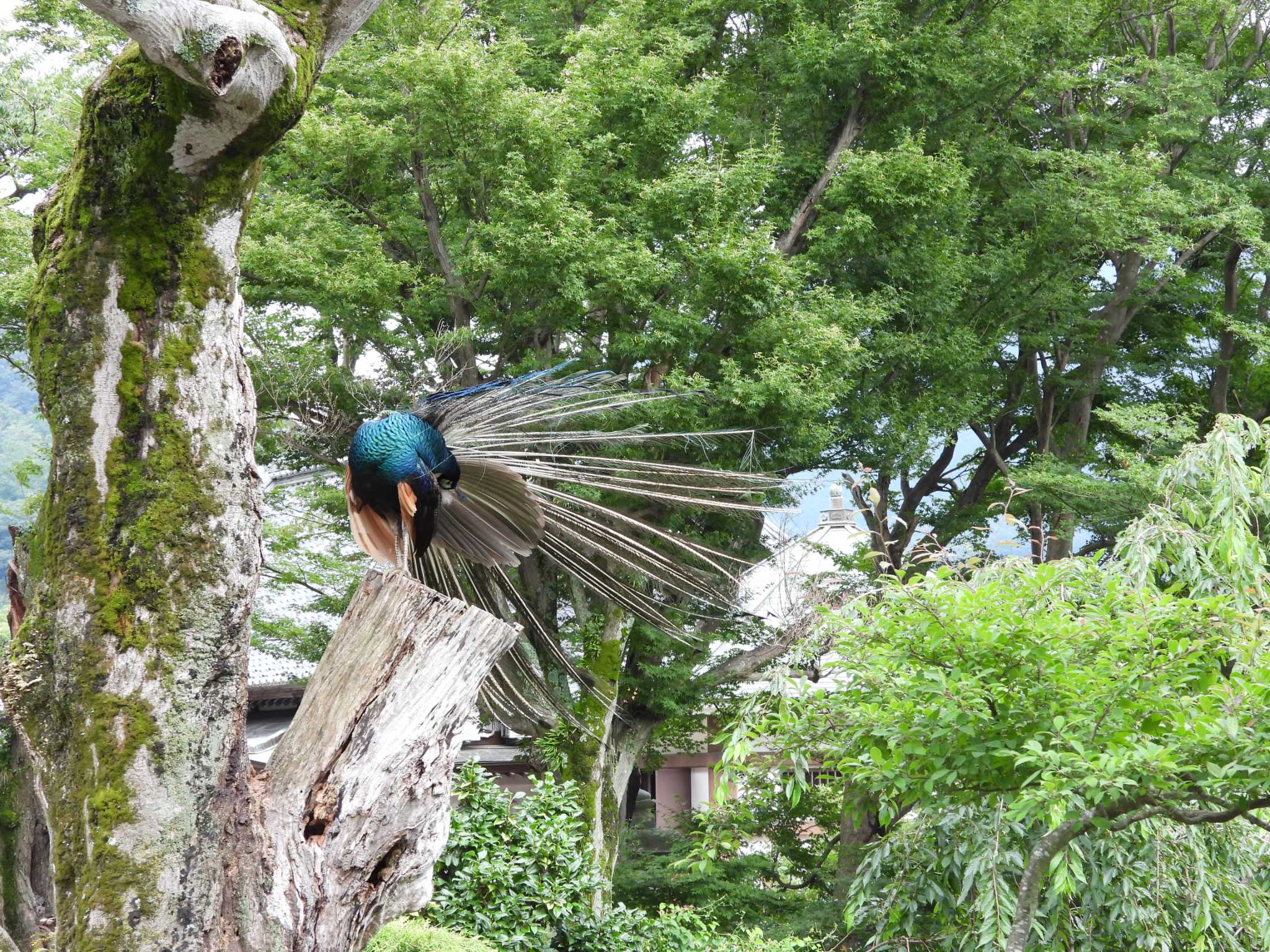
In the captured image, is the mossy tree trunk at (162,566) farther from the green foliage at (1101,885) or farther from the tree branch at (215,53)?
the green foliage at (1101,885)

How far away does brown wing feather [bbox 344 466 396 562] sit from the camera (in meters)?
4.15

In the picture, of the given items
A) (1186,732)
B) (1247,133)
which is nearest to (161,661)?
Answer: (1186,732)

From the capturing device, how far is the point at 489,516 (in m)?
4.36

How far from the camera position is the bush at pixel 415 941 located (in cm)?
530

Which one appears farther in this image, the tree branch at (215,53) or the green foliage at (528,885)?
the green foliage at (528,885)

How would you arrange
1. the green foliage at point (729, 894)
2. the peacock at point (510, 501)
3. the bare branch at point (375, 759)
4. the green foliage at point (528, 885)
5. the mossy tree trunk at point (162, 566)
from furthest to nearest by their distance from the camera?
the green foliage at point (729, 894) → the green foliage at point (528, 885) → the peacock at point (510, 501) → the bare branch at point (375, 759) → the mossy tree trunk at point (162, 566)

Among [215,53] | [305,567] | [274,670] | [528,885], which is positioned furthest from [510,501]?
[274,670]

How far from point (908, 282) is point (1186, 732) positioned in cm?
709

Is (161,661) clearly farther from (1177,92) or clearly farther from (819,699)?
(1177,92)

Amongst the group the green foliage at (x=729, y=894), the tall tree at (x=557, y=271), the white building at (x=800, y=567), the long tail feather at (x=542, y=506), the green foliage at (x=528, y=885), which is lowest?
the green foliage at (x=729, y=894)

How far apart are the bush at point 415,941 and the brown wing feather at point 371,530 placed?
6.64 feet

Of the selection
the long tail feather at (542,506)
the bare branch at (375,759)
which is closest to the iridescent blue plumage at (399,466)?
the long tail feather at (542,506)

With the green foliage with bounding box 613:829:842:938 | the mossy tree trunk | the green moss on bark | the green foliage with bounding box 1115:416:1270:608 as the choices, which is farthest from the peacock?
the green foliage with bounding box 613:829:842:938

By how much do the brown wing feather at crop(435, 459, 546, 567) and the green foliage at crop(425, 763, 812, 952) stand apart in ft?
8.17
